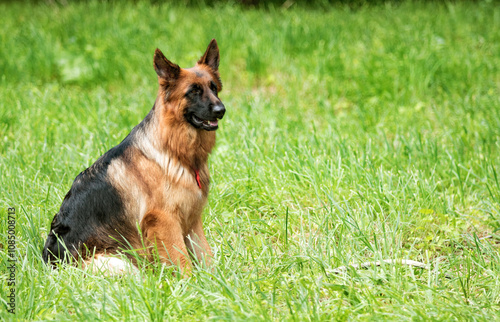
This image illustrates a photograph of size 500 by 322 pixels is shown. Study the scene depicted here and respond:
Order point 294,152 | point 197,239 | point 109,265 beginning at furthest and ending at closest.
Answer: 1. point 294,152
2. point 197,239
3. point 109,265

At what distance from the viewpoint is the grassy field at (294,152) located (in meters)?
2.80

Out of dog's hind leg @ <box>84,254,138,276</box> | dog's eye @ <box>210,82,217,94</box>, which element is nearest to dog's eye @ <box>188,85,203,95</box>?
dog's eye @ <box>210,82,217,94</box>

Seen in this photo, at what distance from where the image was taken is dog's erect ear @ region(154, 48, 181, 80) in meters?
3.21

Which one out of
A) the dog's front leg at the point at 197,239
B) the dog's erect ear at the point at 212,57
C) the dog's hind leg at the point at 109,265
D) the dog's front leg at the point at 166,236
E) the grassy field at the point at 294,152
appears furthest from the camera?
the dog's erect ear at the point at 212,57

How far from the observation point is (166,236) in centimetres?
319

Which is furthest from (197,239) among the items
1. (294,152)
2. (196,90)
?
(294,152)

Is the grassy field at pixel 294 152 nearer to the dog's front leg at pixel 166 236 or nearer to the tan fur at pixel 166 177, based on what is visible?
the dog's front leg at pixel 166 236

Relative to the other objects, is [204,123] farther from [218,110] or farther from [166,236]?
[166,236]

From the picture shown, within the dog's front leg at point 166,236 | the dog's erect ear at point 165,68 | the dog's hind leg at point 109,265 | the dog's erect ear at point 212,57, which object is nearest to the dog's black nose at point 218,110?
the dog's erect ear at point 165,68

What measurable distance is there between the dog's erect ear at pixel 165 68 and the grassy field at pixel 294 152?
123cm

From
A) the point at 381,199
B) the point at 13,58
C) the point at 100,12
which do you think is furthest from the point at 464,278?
the point at 100,12

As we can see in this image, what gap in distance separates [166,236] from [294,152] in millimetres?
1800

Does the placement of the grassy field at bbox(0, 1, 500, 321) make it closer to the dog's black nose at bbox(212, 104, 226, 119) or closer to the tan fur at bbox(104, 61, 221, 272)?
the tan fur at bbox(104, 61, 221, 272)

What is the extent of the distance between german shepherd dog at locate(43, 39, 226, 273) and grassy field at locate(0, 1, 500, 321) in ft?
0.68
